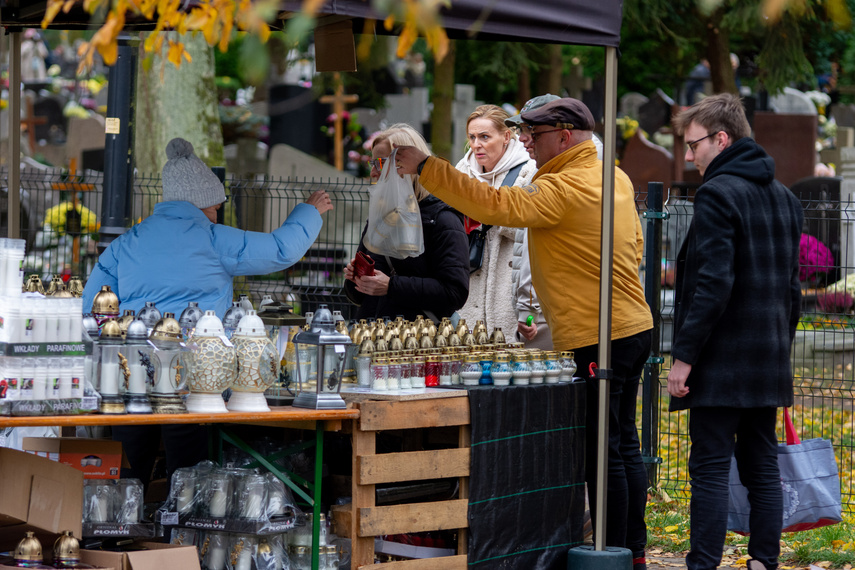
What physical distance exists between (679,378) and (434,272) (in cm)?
135

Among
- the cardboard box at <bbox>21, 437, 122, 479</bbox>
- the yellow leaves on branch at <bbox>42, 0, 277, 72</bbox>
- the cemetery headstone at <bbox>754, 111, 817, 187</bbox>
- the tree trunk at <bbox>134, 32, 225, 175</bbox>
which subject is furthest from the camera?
the cemetery headstone at <bbox>754, 111, 817, 187</bbox>

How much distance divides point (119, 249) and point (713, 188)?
2528 mm

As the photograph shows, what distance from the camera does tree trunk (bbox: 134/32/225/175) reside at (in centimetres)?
1271

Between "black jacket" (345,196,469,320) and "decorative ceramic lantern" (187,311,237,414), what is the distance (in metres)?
1.44

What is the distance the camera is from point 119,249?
15.8 feet

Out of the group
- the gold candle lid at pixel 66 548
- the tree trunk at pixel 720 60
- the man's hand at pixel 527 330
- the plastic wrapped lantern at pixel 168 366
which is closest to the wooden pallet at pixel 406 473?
the plastic wrapped lantern at pixel 168 366

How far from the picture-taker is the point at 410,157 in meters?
4.47

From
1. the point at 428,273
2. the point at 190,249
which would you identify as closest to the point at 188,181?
the point at 190,249

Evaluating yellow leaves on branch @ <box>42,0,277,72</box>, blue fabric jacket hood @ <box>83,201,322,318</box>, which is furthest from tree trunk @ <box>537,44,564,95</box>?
yellow leaves on branch @ <box>42,0,277,72</box>

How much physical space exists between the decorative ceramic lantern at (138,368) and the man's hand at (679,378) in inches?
81.2

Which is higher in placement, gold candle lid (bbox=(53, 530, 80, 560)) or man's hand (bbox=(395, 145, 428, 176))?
man's hand (bbox=(395, 145, 428, 176))

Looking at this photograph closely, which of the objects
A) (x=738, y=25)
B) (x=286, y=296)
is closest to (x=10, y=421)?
(x=286, y=296)

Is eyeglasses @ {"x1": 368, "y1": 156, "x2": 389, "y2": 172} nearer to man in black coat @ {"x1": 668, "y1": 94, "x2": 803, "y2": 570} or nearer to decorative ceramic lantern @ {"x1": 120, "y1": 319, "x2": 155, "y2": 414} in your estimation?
man in black coat @ {"x1": 668, "y1": 94, "x2": 803, "y2": 570}

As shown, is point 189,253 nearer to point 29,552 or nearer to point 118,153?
point 29,552
